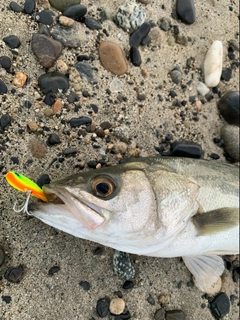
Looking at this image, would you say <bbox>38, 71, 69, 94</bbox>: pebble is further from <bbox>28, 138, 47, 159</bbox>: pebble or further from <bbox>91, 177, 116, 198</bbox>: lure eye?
<bbox>91, 177, 116, 198</bbox>: lure eye

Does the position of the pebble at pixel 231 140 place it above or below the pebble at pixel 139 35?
below

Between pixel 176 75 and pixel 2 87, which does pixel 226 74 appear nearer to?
pixel 176 75

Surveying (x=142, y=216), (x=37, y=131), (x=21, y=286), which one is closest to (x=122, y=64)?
(x=37, y=131)

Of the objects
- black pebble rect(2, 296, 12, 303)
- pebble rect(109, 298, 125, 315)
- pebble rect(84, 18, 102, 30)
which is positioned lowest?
pebble rect(109, 298, 125, 315)

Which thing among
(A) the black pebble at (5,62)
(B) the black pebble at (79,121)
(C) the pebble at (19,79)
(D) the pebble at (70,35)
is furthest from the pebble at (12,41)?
(B) the black pebble at (79,121)

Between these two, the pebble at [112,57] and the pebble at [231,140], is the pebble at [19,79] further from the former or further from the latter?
the pebble at [231,140]

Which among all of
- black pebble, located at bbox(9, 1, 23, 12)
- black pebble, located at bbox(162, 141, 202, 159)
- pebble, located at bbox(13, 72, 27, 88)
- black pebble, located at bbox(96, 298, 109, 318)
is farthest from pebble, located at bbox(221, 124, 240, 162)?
black pebble, located at bbox(9, 1, 23, 12)
